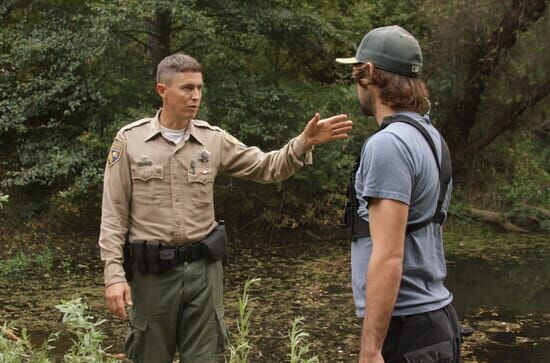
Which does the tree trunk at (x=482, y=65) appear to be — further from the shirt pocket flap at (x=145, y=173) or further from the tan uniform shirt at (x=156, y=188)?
the shirt pocket flap at (x=145, y=173)

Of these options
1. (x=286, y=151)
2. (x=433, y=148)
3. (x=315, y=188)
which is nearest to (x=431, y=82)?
(x=315, y=188)

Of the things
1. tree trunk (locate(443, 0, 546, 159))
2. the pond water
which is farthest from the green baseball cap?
tree trunk (locate(443, 0, 546, 159))

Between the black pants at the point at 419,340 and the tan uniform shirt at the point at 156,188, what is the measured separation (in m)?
1.30

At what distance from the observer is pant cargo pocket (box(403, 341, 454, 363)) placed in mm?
2229

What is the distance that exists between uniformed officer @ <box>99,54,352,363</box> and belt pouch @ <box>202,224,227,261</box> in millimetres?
29

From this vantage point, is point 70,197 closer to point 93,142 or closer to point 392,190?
point 93,142

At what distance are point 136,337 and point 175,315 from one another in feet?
0.65

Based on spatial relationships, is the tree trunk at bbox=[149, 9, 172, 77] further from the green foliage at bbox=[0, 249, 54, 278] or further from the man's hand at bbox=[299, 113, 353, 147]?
the man's hand at bbox=[299, 113, 353, 147]

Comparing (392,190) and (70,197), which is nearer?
(392,190)

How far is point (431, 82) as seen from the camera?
12.9 m

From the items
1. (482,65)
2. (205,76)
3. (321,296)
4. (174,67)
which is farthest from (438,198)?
(482,65)

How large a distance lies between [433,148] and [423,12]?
35.7ft

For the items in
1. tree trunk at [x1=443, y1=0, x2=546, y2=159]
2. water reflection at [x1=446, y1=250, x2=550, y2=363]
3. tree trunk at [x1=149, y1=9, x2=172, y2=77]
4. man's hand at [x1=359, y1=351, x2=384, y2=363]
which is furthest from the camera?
tree trunk at [x1=443, y1=0, x2=546, y2=159]

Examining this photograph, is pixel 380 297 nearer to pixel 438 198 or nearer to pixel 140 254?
pixel 438 198
